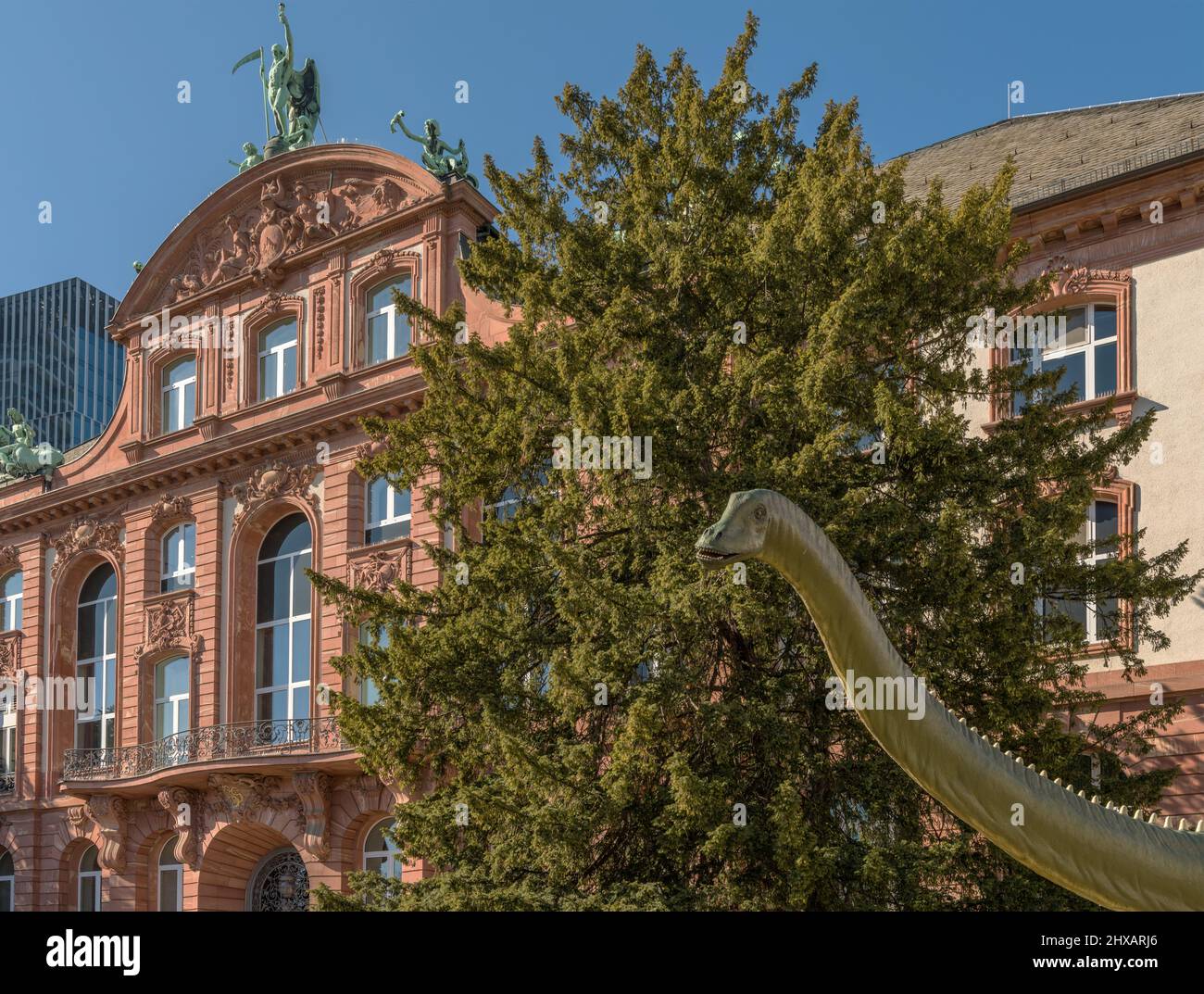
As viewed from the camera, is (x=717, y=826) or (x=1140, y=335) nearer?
(x=717, y=826)

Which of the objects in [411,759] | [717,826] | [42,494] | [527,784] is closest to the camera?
[717,826]

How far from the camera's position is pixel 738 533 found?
18.3 ft

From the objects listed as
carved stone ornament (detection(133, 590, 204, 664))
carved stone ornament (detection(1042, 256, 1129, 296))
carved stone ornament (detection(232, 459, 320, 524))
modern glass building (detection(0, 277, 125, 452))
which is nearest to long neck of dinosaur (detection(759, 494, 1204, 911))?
carved stone ornament (detection(1042, 256, 1129, 296))

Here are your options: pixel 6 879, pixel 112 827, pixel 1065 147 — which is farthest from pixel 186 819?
pixel 1065 147

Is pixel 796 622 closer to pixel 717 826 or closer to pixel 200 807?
pixel 717 826

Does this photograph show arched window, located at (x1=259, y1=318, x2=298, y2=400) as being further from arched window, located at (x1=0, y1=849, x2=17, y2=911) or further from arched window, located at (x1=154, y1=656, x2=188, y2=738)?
arched window, located at (x1=0, y1=849, x2=17, y2=911)

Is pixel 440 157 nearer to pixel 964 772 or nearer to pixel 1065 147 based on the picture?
pixel 1065 147

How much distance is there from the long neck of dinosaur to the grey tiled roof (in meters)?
15.1

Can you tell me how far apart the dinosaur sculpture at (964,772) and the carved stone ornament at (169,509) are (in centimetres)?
2859

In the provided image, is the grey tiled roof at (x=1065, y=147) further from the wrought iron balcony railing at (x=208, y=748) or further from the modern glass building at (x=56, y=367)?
the modern glass building at (x=56, y=367)

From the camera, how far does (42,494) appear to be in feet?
116
